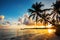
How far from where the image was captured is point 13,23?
2.46 meters

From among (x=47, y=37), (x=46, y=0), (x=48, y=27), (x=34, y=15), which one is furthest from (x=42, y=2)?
(x=47, y=37)

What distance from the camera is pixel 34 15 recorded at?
2525 millimetres

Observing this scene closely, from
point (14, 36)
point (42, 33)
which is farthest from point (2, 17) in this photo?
point (42, 33)

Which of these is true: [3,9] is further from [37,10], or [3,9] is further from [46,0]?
[46,0]

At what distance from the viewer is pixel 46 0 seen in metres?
2.58

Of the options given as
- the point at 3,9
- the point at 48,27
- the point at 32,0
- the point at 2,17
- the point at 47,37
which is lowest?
the point at 47,37

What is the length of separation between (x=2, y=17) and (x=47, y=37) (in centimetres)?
93

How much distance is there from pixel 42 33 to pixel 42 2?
1.97 feet

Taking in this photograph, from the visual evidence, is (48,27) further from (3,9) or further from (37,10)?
(3,9)

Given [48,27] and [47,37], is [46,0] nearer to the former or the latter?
[48,27]

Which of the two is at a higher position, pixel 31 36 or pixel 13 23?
pixel 13 23

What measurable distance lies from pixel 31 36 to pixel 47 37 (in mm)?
307

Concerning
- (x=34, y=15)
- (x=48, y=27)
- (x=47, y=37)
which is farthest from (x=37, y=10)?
(x=47, y=37)

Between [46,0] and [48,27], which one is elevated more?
[46,0]
